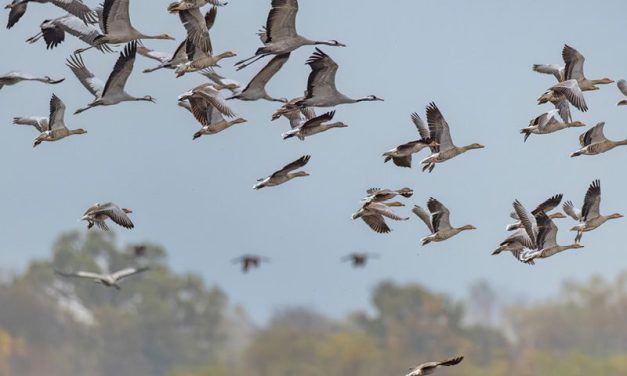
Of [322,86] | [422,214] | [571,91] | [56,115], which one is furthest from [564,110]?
[56,115]

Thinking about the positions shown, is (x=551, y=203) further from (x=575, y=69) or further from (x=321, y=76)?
(x=321, y=76)

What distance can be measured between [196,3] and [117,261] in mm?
71784

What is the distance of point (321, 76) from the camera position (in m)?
21.7

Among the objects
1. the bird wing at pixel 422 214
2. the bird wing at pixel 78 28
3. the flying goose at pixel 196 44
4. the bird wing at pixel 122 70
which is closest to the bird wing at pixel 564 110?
the bird wing at pixel 422 214

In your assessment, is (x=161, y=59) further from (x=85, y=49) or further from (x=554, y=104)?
(x=554, y=104)

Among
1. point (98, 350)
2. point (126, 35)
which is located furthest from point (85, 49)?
point (98, 350)

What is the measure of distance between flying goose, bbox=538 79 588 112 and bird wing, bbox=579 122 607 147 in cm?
97

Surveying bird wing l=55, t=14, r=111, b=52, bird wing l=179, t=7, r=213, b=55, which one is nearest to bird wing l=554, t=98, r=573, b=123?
bird wing l=179, t=7, r=213, b=55

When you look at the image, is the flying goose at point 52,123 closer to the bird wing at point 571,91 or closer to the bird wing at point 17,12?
the bird wing at point 17,12

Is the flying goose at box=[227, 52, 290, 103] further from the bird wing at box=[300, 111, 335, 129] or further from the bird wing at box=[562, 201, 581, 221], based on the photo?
the bird wing at box=[562, 201, 581, 221]

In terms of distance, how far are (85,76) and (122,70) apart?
237 centimetres

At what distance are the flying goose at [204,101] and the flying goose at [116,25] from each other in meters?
1.13

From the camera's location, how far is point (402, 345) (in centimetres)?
7544

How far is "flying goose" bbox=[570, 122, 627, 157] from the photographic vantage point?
76.2 ft
